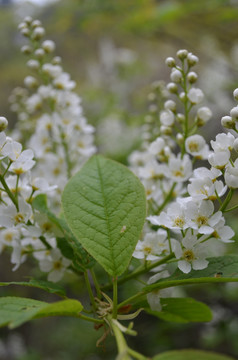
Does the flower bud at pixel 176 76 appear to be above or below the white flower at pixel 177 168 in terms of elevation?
above

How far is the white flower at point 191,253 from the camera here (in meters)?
0.85

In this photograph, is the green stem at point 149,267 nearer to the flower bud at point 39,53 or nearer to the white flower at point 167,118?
the white flower at point 167,118

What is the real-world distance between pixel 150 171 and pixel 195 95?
285mm

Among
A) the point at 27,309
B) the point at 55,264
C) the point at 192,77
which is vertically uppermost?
the point at 192,77

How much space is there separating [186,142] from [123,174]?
10.9 inches

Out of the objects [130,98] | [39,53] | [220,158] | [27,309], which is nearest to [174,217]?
[220,158]

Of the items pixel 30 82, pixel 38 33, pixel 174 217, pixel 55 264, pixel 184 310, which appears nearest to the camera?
pixel 184 310

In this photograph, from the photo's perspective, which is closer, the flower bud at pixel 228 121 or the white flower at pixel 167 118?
the flower bud at pixel 228 121

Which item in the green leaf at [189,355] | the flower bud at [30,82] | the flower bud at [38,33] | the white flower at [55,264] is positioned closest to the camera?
the green leaf at [189,355]

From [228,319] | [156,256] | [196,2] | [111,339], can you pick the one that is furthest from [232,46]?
[156,256]

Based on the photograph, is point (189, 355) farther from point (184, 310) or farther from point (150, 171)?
point (150, 171)

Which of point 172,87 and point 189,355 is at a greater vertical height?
point 172,87

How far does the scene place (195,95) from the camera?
3.74 ft

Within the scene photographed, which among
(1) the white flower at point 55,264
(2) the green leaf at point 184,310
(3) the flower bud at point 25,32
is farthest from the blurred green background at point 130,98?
(3) the flower bud at point 25,32
